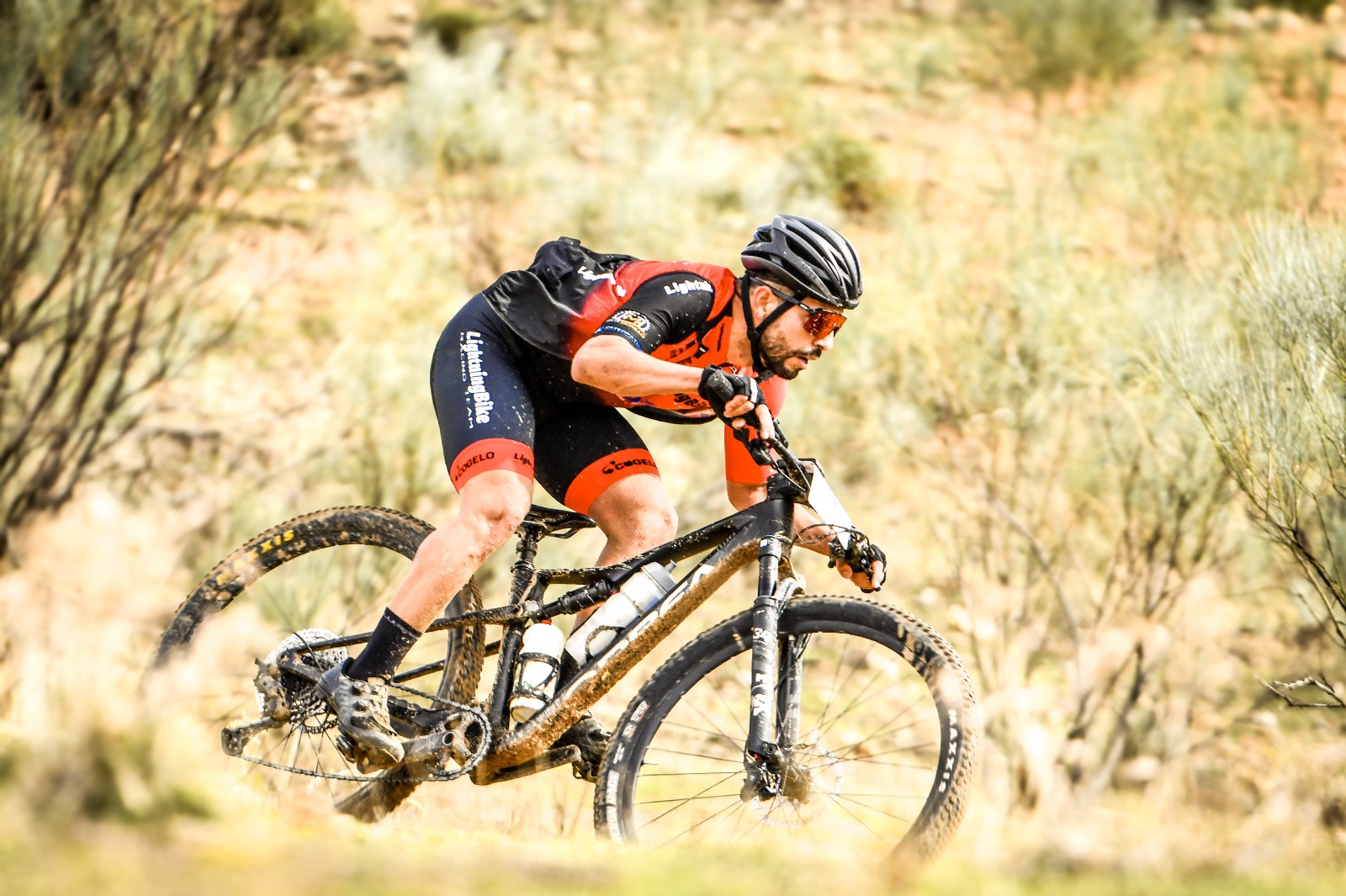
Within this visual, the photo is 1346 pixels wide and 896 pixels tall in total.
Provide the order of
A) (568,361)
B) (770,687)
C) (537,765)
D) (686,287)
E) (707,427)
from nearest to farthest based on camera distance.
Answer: (770,687) → (686,287) → (537,765) → (568,361) → (707,427)

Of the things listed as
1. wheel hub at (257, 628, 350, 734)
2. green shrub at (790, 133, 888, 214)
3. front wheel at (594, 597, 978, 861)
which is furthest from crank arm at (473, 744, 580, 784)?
green shrub at (790, 133, 888, 214)

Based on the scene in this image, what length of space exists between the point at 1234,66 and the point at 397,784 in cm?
1550

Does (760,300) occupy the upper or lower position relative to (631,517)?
upper

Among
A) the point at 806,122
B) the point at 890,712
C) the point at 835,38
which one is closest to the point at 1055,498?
the point at 890,712

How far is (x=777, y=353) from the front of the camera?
4020mm

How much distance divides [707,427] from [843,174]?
6.39 meters

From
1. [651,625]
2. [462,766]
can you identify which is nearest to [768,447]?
[651,625]

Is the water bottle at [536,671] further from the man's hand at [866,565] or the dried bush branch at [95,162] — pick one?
the dried bush branch at [95,162]

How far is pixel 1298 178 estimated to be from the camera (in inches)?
442

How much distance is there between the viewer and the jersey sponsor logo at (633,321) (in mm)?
3777

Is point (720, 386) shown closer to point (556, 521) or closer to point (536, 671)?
point (556, 521)

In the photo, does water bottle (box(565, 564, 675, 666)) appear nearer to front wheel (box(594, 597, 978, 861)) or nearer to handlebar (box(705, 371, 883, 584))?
front wheel (box(594, 597, 978, 861))

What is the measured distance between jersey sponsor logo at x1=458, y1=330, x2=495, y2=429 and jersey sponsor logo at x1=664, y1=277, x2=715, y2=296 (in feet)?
2.11

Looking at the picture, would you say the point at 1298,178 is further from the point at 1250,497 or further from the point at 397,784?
the point at 397,784
